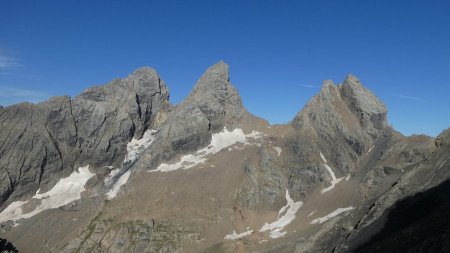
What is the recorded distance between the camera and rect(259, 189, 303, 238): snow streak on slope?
466ft

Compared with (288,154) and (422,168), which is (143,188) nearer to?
(288,154)

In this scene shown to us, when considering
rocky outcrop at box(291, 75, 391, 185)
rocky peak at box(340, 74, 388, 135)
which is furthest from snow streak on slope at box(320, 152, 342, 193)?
rocky peak at box(340, 74, 388, 135)

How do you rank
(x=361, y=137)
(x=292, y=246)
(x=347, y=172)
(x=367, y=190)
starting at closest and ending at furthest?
(x=292, y=246) → (x=367, y=190) → (x=347, y=172) → (x=361, y=137)

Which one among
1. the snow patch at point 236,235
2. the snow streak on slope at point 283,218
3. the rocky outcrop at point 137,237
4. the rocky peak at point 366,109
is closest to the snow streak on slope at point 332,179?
the snow streak on slope at point 283,218

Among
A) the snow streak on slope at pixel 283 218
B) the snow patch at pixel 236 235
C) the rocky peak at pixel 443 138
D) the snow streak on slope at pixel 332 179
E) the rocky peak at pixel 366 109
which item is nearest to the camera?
the rocky peak at pixel 443 138

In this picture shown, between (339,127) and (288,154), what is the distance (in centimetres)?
2455

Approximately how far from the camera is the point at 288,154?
18462 cm

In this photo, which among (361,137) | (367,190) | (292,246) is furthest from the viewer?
(361,137)

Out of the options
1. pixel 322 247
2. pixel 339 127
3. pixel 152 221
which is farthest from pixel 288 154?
pixel 322 247

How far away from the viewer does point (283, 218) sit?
502 ft

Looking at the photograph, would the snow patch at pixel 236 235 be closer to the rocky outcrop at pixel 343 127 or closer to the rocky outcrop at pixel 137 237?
the rocky outcrop at pixel 137 237

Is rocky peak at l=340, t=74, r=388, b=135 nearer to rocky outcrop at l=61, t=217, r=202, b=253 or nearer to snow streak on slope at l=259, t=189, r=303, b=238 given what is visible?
snow streak on slope at l=259, t=189, r=303, b=238

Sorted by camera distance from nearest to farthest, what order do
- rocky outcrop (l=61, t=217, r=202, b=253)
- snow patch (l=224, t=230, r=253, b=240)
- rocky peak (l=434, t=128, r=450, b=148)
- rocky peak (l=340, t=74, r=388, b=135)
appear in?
rocky peak (l=434, t=128, r=450, b=148) → snow patch (l=224, t=230, r=253, b=240) → rocky outcrop (l=61, t=217, r=202, b=253) → rocky peak (l=340, t=74, r=388, b=135)

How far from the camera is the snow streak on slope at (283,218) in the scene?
5591 inches
